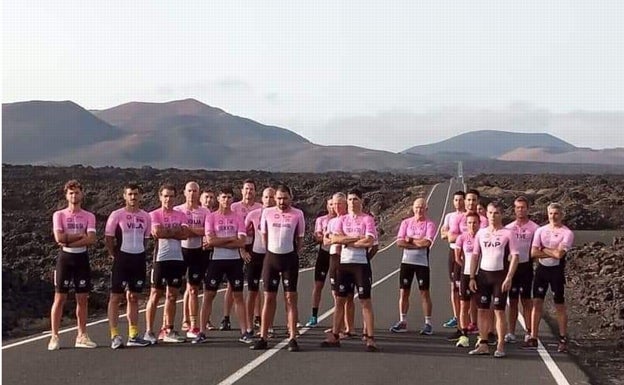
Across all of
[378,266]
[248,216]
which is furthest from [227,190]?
[378,266]

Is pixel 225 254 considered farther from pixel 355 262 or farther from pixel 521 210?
pixel 521 210

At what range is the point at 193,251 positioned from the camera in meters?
12.5

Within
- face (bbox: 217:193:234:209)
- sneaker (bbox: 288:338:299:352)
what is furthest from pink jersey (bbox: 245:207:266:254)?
sneaker (bbox: 288:338:299:352)

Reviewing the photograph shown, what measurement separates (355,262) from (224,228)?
1822 millimetres

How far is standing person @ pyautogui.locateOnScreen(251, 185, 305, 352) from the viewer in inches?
451

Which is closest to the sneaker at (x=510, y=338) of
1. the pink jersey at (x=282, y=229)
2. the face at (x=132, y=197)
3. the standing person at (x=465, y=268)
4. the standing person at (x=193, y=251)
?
the standing person at (x=465, y=268)

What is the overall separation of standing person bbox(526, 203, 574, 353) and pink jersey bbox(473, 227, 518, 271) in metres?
0.45

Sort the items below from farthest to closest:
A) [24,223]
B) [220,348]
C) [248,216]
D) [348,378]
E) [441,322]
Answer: [24,223] → [441,322] → [248,216] → [220,348] → [348,378]

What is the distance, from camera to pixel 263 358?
35.7 feet

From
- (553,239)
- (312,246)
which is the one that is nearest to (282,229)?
(553,239)

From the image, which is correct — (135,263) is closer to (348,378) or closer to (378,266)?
(348,378)

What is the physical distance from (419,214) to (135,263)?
399cm

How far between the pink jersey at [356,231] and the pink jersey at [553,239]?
209 cm

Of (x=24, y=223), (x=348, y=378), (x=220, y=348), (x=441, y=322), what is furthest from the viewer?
(x=24, y=223)
